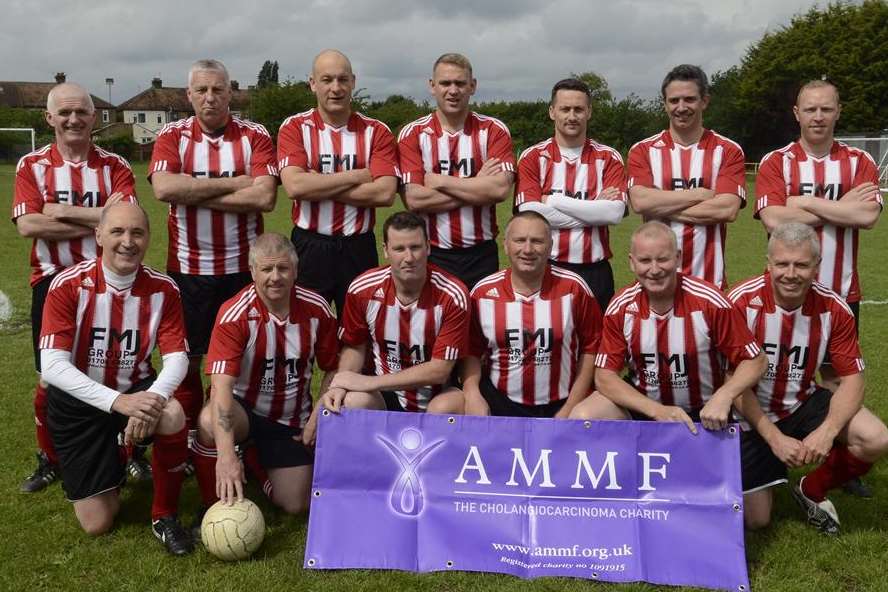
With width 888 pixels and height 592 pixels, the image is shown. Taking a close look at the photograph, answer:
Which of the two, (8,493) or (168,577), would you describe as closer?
(168,577)

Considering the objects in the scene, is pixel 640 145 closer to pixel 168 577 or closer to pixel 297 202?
pixel 297 202

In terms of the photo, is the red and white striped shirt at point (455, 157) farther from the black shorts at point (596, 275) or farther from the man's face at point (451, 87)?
the black shorts at point (596, 275)

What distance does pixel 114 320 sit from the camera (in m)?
3.62

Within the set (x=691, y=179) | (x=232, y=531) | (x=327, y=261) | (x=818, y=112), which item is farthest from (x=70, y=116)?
(x=818, y=112)

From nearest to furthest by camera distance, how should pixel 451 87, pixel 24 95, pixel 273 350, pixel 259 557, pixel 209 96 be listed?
1. pixel 259 557
2. pixel 273 350
3. pixel 209 96
4. pixel 451 87
5. pixel 24 95

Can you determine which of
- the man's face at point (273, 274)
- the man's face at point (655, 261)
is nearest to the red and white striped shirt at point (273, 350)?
the man's face at point (273, 274)

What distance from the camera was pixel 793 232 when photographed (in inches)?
136

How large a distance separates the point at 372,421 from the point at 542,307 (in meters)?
1.01

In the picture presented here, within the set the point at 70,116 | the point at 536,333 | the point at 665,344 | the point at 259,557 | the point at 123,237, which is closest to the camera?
the point at 259,557

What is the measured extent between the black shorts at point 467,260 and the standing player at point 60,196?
1.66 meters

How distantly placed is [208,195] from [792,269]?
2.84 m

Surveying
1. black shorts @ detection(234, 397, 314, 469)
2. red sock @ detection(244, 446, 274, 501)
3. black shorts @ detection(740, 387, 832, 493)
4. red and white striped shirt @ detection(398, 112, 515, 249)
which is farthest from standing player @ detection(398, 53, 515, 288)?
black shorts @ detection(740, 387, 832, 493)

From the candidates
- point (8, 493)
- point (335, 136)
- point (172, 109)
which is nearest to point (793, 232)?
point (335, 136)

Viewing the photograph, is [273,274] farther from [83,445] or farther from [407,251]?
[83,445]
